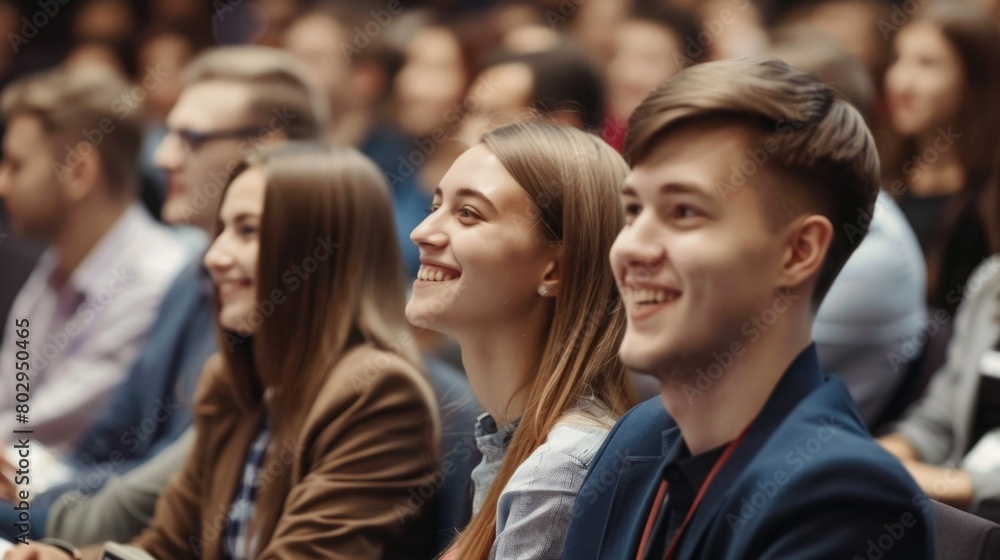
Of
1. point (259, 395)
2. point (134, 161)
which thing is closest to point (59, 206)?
point (134, 161)

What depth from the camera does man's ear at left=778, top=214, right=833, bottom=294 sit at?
50.4 inches

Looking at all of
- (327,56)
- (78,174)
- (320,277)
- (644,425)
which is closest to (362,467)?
(320,277)

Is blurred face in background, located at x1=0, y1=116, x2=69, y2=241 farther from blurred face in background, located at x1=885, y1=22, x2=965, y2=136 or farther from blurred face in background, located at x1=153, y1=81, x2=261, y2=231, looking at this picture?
blurred face in background, located at x1=885, y1=22, x2=965, y2=136

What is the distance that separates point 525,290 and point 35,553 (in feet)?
3.43

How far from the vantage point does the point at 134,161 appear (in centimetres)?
390

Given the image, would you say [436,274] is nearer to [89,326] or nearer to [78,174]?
[89,326]

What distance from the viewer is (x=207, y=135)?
3.57 m

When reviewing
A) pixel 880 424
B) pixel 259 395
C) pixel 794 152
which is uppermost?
pixel 794 152

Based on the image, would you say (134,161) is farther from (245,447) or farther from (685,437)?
(685,437)

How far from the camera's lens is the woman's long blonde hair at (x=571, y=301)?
176 cm

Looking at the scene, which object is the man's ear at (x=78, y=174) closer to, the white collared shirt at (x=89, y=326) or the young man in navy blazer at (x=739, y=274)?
the white collared shirt at (x=89, y=326)

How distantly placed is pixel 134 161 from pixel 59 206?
28 cm

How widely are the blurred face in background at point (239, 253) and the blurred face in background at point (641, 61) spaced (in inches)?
91.9

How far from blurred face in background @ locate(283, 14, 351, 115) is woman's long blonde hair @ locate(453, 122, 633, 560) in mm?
3714
